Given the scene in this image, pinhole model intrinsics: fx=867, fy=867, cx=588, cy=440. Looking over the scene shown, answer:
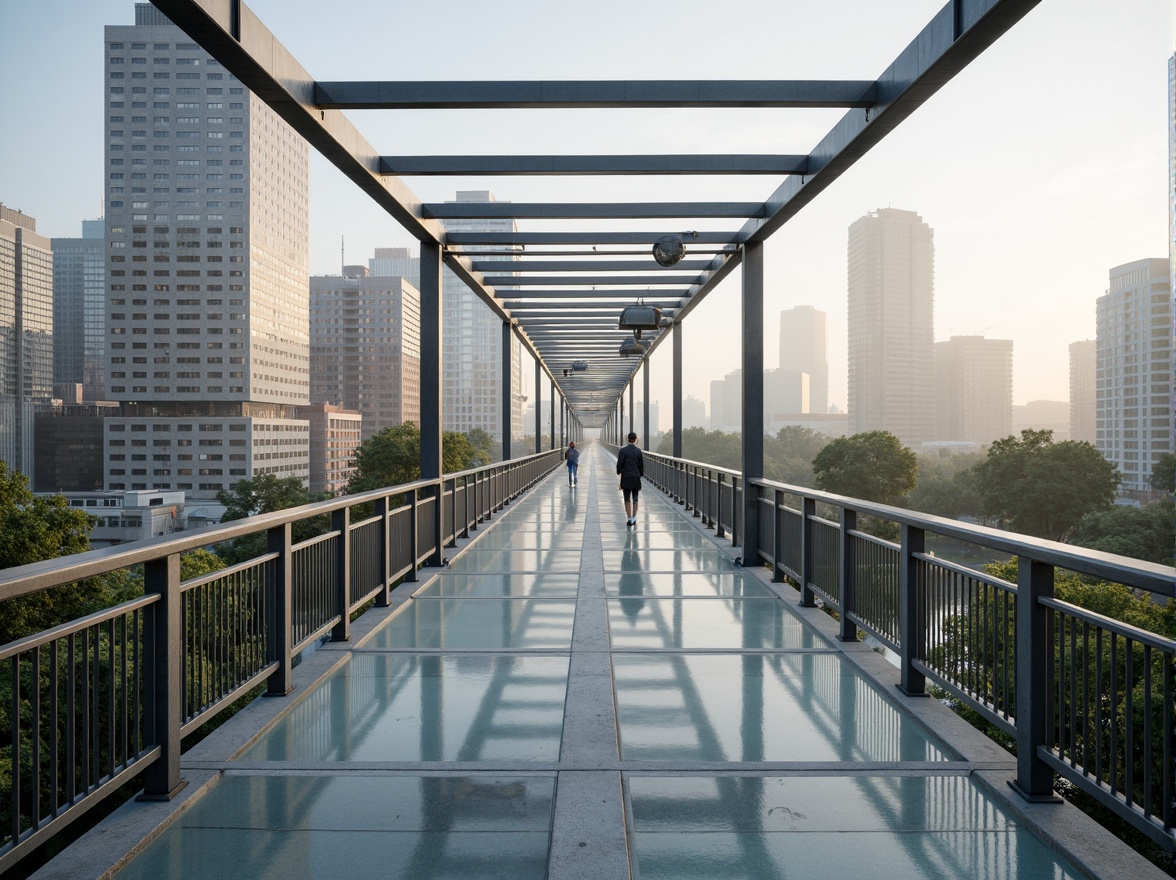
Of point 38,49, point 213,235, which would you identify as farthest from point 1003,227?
point 38,49

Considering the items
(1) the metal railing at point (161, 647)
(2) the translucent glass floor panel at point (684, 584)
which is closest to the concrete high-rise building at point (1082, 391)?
(2) the translucent glass floor panel at point (684, 584)

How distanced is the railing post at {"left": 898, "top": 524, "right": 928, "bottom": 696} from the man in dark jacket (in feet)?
26.1

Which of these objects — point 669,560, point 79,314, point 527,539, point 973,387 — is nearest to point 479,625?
point 669,560

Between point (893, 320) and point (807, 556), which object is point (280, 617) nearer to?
point (807, 556)

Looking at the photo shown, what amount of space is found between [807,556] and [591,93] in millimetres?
3628

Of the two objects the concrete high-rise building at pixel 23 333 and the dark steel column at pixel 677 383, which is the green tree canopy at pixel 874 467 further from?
the concrete high-rise building at pixel 23 333

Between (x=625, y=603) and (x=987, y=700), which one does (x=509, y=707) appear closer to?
(x=987, y=700)

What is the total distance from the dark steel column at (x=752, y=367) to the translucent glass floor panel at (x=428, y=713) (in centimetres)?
457

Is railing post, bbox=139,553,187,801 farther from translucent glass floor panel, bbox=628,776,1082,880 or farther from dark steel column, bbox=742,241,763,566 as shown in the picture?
dark steel column, bbox=742,241,763,566

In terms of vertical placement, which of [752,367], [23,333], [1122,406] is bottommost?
[752,367]

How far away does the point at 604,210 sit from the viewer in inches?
342

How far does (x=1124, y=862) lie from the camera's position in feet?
8.37

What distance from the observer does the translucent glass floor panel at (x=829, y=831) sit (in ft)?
8.36

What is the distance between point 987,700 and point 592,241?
24.5ft
